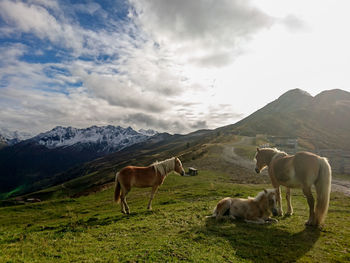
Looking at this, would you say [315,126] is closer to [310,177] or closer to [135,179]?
[310,177]

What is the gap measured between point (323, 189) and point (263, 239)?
3.67 metres

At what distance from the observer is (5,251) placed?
7637mm

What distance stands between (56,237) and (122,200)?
18.6 ft

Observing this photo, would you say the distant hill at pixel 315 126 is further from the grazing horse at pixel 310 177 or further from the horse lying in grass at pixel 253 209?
the horse lying in grass at pixel 253 209

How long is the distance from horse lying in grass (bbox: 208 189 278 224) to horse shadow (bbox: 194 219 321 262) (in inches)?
18.6

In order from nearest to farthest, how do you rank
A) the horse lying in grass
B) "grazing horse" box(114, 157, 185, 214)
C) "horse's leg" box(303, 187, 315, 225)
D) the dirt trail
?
1. "horse's leg" box(303, 187, 315, 225)
2. the horse lying in grass
3. "grazing horse" box(114, 157, 185, 214)
4. the dirt trail

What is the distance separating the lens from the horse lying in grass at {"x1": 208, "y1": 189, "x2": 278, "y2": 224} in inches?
390

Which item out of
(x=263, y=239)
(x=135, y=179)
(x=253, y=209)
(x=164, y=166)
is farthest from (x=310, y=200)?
(x=135, y=179)

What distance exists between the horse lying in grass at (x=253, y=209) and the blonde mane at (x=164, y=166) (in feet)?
18.6

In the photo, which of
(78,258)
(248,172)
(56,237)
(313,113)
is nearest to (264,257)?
(78,258)

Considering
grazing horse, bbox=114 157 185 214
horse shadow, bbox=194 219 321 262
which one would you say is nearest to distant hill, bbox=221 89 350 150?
grazing horse, bbox=114 157 185 214

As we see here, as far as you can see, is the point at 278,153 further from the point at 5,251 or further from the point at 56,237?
the point at 5,251

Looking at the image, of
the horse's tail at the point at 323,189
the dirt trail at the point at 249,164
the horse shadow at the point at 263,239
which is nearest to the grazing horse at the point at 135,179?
the horse shadow at the point at 263,239

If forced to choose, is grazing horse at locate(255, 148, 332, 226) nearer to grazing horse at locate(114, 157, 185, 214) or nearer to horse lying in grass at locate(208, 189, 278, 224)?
horse lying in grass at locate(208, 189, 278, 224)
